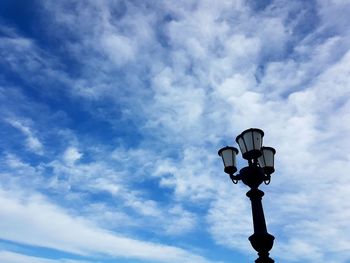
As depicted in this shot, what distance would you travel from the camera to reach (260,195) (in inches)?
268

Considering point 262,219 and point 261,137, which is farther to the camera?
point 261,137

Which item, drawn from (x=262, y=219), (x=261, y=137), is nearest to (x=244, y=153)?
(x=261, y=137)

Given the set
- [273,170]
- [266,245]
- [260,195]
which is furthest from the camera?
[273,170]

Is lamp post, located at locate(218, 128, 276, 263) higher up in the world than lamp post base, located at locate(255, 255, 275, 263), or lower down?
higher up

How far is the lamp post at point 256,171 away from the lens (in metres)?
6.21

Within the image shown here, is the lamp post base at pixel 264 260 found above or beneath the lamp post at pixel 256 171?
beneath

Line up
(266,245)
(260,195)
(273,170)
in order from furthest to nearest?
(273,170), (260,195), (266,245)

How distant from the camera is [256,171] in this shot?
689 cm

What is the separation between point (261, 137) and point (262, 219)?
159cm

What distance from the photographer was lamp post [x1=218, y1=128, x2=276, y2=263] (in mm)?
6215

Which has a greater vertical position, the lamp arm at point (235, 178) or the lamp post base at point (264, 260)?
the lamp arm at point (235, 178)

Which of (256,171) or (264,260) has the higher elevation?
(256,171)

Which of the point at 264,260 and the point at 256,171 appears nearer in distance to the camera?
the point at 264,260

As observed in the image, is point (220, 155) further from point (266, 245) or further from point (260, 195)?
point (266, 245)
